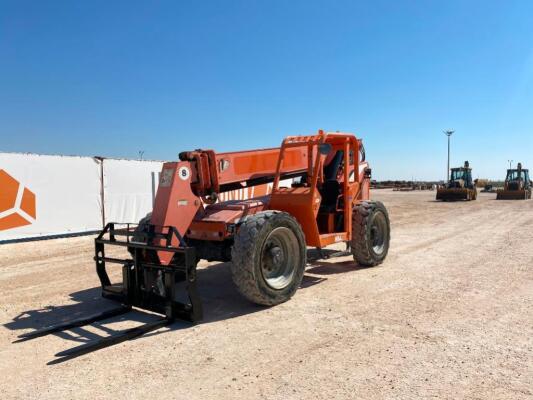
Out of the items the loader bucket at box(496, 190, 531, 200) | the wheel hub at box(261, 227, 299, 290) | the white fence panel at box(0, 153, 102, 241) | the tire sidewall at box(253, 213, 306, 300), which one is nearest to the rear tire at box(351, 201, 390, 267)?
the tire sidewall at box(253, 213, 306, 300)

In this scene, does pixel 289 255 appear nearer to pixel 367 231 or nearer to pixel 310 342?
pixel 310 342

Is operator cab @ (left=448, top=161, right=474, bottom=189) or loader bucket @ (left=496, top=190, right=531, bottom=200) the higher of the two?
operator cab @ (left=448, top=161, right=474, bottom=189)

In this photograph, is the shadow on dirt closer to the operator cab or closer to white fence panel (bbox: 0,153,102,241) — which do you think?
white fence panel (bbox: 0,153,102,241)

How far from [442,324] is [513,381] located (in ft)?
4.80

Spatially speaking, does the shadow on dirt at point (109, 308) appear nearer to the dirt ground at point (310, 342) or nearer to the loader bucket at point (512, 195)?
the dirt ground at point (310, 342)

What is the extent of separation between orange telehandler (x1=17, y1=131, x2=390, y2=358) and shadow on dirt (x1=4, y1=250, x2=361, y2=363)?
0.46ft

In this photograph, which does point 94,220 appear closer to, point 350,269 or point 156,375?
point 350,269

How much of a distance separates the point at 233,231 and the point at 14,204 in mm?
9101

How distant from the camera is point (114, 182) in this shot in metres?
15.1

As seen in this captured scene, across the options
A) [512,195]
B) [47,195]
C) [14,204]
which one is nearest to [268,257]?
[14,204]

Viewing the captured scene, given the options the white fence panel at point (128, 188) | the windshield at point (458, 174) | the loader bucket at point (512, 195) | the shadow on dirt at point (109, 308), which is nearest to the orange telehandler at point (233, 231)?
the shadow on dirt at point (109, 308)

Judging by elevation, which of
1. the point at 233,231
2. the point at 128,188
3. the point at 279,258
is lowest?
the point at 279,258

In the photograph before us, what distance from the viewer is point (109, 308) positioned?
6.20 meters

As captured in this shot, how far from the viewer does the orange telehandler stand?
5.64m
